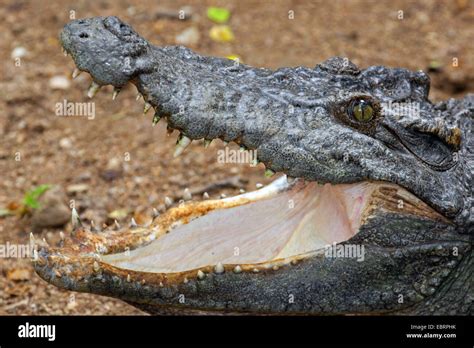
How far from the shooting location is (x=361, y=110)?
15.1ft

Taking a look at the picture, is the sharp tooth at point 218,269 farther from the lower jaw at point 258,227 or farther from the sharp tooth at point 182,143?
the sharp tooth at point 182,143

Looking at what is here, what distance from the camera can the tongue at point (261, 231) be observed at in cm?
466

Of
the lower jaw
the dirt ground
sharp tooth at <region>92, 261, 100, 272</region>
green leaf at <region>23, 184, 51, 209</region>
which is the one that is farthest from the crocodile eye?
green leaf at <region>23, 184, 51, 209</region>

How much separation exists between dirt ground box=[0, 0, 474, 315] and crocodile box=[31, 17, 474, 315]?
1.11m

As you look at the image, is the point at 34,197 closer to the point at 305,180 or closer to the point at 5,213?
the point at 5,213

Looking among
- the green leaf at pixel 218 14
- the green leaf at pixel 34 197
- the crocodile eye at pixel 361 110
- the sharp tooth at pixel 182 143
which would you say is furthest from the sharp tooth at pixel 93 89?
the green leaf at pixel 218 14

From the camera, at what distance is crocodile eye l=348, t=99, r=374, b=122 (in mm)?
4582

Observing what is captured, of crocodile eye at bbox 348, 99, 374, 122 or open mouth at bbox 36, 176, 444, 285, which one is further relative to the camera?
crocodile eye at bbox 348, 99, 374, 122

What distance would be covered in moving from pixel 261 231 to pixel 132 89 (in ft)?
11.0

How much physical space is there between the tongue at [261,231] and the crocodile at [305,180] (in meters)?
0.01

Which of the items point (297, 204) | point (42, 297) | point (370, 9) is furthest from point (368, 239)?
point (370, 9)

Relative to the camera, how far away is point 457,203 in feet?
15.0

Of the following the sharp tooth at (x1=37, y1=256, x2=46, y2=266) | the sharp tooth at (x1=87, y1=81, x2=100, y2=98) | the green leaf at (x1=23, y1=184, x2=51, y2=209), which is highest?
the sharp tooth at (x1=87, y1=81, x2=100, y2=98)

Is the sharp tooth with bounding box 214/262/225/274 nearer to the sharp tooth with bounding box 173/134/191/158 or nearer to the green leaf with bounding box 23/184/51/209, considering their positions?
the sharp tooth with bounding box 173/134/191/158
